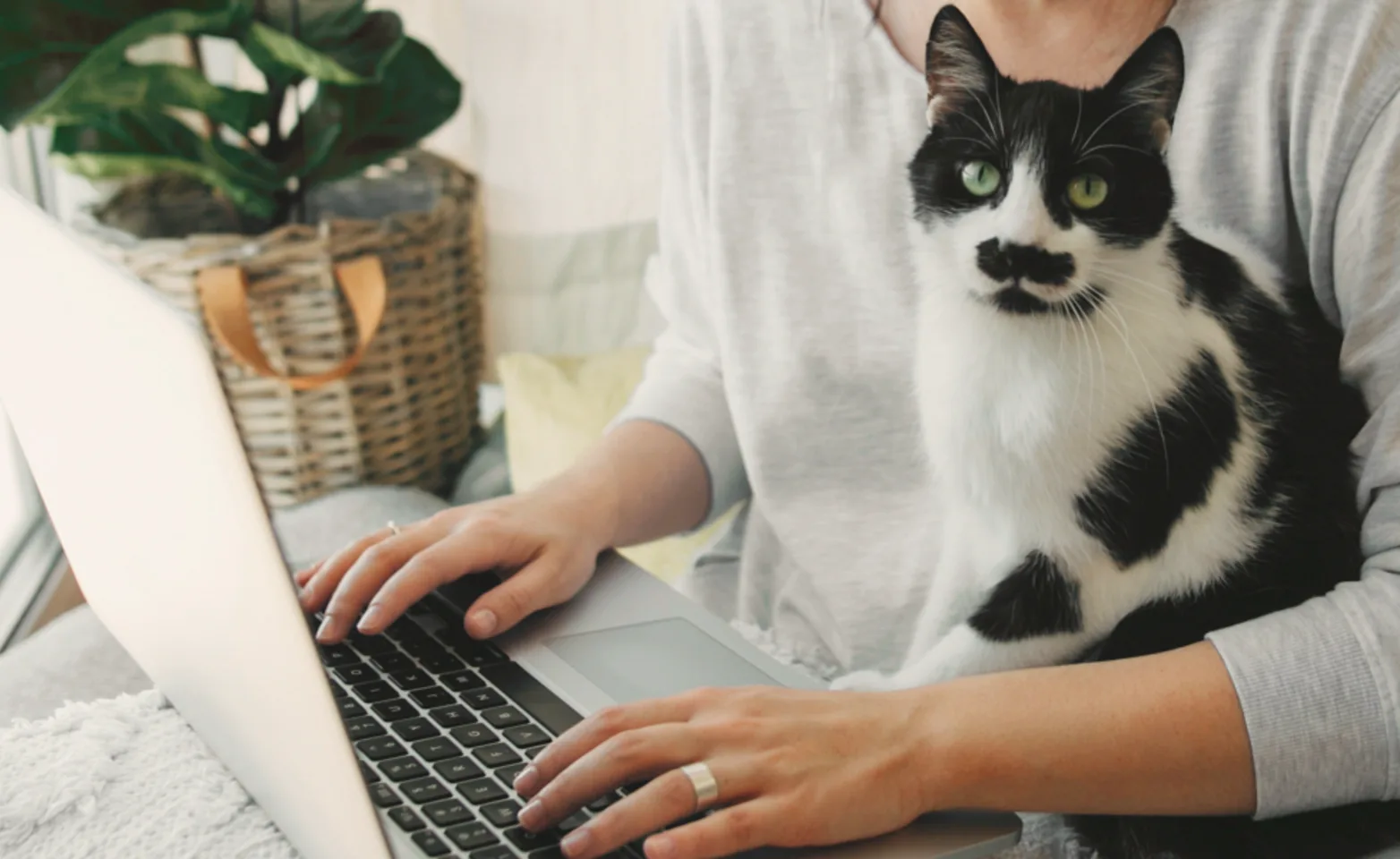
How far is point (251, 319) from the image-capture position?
1376 millimetres

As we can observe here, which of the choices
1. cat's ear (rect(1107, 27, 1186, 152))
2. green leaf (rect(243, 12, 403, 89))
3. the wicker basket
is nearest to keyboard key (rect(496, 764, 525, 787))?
cat's ear (rect(1107, 27, 1186, 152))

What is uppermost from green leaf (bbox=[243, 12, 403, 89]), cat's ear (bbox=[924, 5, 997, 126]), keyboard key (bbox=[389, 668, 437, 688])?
cat's ear (bbox=[924, 5, 997, 126])

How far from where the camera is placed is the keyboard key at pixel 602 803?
1.99 ft

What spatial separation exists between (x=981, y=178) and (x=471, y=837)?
1.32 ft

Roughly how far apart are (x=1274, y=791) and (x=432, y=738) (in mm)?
406

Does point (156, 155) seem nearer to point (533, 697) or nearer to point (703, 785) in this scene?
point (533, 697)

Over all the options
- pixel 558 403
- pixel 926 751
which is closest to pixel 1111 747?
pixel 926 751

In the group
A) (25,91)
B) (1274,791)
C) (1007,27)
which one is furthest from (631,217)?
(1274,791)

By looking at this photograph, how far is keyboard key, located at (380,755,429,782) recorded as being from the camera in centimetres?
63

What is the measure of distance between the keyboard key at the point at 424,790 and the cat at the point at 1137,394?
321 millimetres

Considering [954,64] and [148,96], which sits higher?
[954,64]

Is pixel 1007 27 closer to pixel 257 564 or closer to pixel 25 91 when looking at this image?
pixel 257 564

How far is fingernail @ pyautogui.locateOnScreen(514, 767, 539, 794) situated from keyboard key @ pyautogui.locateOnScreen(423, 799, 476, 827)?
25 mm

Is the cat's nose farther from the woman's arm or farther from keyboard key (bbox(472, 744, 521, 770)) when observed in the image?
keyboard key (bbox(472, 744, 521, 770))
